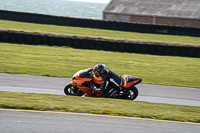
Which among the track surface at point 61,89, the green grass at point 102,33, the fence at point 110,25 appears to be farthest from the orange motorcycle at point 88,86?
the fence at point 110,25

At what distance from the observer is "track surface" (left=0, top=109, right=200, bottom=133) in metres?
6.60

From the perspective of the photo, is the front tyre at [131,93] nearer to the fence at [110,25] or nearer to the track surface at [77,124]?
the track surface at [77,124]

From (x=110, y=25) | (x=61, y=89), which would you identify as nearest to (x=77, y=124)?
(x=61, y=89)

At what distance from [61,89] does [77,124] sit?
4.15 metres

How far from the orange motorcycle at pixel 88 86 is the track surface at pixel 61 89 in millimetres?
525

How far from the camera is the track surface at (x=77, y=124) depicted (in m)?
6.60

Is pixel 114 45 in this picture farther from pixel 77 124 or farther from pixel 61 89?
pixel 77 124

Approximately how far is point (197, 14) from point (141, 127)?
Result: 33413 millimetres

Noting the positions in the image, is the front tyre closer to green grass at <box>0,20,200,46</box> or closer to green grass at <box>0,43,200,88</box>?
green grass at <box>0,43,200,88</box>

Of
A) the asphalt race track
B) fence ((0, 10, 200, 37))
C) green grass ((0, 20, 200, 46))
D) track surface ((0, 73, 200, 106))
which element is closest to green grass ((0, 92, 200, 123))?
the asphalt race track

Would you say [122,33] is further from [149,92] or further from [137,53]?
[149,92]

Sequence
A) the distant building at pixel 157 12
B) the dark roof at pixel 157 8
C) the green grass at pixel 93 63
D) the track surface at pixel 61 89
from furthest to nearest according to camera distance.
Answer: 1. the dark roof at pixel 157 8
2. the distant building at pixel 157 12
3. the green grass at pixel 93 63
4. the track surface at pixel 61 89

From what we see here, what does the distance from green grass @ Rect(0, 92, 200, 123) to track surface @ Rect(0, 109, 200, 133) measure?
0.36m

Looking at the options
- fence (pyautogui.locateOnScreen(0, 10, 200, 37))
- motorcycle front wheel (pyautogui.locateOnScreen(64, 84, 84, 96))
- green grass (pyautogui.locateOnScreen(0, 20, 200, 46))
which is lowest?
motorcycle front wheel (pyautogui.locateOnScreen(64, 84, 84, 96))
